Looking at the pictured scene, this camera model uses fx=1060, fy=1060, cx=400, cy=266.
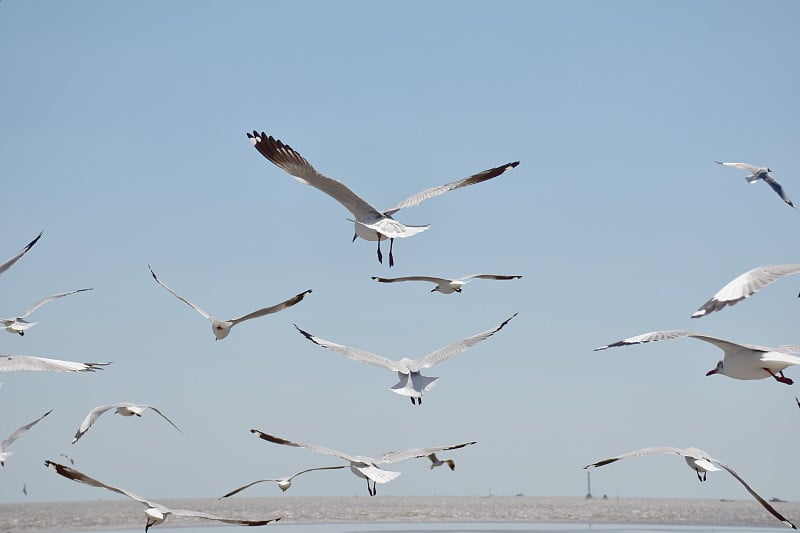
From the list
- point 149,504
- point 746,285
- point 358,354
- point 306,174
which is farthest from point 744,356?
point 149,504

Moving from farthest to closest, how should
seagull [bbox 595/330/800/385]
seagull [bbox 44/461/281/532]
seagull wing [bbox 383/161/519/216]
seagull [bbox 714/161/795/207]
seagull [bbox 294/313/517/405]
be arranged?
seagull [bbox 714/161/795/207] → seagull wing [bbox 383/161/519/216] → seagull [bbox 294/313/517/405] → seagull [bbox 595/330/800/385] → seagull [bbox 44/461/281/532]

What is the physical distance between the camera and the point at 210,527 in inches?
1898

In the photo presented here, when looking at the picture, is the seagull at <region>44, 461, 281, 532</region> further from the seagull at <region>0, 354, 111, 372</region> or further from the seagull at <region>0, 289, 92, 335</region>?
the seagull at <region>0, 289, 92, 335</region>

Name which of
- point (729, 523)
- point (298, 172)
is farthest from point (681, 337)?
point (729, 523)

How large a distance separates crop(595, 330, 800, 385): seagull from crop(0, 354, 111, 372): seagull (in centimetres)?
779

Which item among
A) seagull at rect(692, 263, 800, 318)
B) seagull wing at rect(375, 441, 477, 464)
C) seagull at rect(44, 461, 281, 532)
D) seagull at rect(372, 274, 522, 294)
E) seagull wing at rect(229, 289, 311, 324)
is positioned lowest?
seagull at rect(44, 461, 281, 532)

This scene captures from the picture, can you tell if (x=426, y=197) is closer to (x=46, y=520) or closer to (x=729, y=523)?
(x=729, y=523)

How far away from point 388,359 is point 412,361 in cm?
43

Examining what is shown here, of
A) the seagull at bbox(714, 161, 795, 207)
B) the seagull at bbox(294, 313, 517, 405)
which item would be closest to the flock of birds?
the seagull at bbox(294, 313, 517, 405)

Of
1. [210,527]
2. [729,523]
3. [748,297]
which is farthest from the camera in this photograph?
[729,523]

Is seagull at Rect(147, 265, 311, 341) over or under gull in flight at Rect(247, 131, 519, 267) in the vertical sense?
under

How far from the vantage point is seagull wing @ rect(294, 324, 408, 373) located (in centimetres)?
1598

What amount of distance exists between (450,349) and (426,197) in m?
2.65

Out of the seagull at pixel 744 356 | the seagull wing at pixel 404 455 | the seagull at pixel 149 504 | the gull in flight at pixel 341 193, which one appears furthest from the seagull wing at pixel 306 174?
the seagull at pixel 149 504
